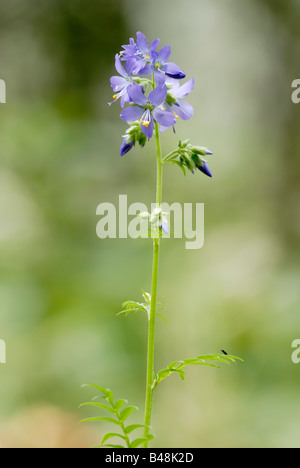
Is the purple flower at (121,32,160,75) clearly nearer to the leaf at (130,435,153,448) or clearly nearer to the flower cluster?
the flower cluster

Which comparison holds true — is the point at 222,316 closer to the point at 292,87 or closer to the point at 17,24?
the point at 292,87

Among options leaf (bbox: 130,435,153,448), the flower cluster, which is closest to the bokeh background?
leaf (bbox: 130,435,153,448)

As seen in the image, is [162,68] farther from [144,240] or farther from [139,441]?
[144,240]

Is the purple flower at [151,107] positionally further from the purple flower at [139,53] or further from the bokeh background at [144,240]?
the bokeh background at [144,240]

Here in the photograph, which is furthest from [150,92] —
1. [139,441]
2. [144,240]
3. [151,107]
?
[144,240]

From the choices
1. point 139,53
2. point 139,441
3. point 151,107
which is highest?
point 139,53

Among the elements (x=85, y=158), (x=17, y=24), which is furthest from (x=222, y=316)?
(x=17, y=24)

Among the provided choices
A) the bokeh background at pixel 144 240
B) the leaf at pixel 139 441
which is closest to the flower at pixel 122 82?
the leaf at pixel 139 441
